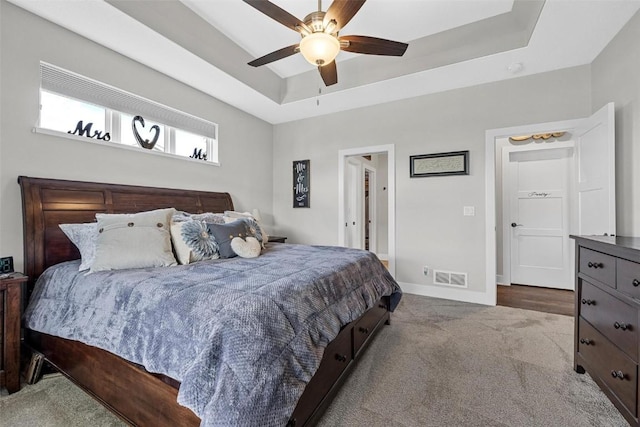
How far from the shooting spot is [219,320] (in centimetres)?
109

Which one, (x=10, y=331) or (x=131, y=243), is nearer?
(x=10, y=331)

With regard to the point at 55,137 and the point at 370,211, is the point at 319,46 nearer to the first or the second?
the point at 55,137

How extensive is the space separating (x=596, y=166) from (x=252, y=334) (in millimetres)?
3331

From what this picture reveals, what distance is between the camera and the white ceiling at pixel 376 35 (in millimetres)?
2256

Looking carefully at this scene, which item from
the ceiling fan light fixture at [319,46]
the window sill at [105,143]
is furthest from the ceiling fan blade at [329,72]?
the window sill at [105,143]

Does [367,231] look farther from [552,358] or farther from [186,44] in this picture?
[186,44]

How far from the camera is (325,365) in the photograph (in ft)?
4.97

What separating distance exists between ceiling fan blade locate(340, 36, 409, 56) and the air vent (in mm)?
2757

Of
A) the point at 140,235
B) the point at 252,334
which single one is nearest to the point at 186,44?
the point at 140,235

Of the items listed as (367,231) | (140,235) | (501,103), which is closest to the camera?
(140,235)

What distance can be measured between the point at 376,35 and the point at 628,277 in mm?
3049

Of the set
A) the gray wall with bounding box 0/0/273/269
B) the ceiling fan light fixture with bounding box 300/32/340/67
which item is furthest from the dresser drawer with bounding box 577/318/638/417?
the gray wall with bounding box 0/0/273/269

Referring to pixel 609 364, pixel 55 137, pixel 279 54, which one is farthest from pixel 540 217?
→ pixel 55 137

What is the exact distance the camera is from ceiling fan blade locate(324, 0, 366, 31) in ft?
5.79
